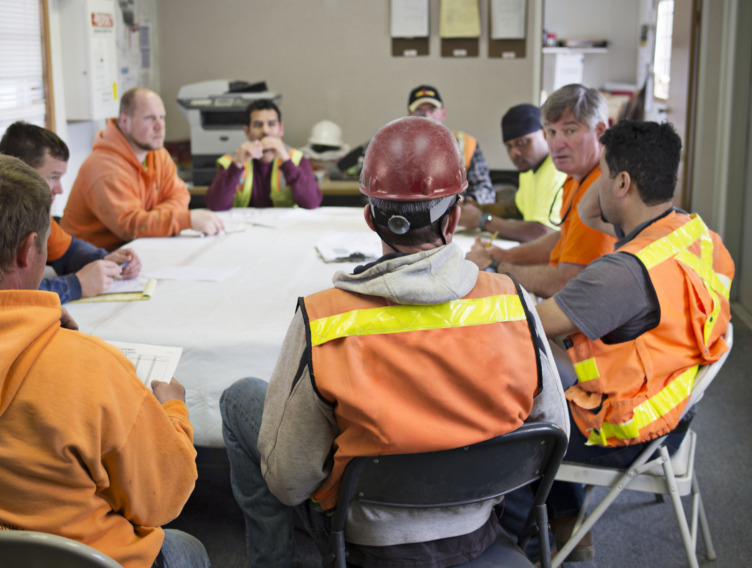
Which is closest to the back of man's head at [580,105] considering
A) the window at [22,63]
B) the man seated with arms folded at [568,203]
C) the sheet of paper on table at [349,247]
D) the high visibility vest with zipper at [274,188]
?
the man seated with arms folded at [568,203]

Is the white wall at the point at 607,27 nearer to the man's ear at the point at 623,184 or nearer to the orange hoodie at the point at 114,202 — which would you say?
the orange hoodie at the point at 114,202

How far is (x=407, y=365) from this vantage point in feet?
3.81

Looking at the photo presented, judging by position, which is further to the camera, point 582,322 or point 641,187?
point 641,187

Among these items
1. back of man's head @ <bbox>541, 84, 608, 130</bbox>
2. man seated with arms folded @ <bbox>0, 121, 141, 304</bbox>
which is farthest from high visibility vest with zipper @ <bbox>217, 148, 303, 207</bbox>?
back of man's head @ <bbox>541, 84, 608, 130</bbox>

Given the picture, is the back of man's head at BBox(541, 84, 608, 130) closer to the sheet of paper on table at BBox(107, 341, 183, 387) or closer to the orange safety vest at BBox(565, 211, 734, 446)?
the orange safety vest at BBox(565, 211, 734, 446)

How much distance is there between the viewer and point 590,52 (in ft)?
29.7

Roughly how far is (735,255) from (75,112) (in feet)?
12.6

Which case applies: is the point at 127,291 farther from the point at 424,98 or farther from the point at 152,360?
the point at 424,98

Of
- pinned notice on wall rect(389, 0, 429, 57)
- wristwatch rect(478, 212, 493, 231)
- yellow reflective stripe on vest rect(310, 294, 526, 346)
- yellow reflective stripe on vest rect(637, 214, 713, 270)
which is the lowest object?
wristwatch rect(478, 212, 493, 231)

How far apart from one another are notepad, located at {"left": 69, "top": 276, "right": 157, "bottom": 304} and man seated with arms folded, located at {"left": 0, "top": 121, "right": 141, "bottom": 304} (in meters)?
0.02

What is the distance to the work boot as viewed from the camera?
78.9 inches

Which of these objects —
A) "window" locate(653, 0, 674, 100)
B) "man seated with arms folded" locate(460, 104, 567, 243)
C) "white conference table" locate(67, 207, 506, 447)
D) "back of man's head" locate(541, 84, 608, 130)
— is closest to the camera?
"white conference table" locate(67, 207, 506, 447)

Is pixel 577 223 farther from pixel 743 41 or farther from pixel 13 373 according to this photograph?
pixel 743 41

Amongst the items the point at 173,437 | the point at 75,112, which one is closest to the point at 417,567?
the point at 173,437
